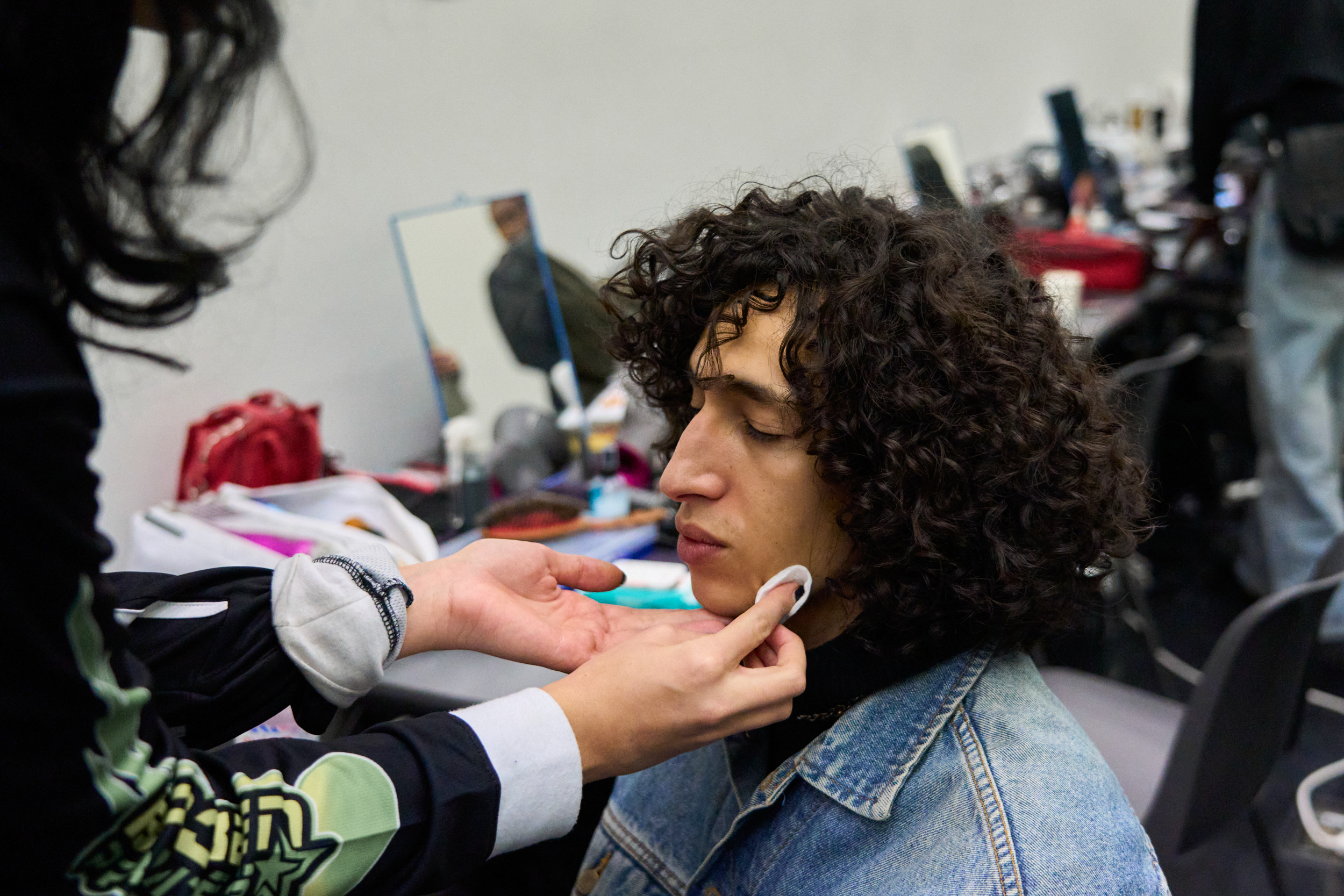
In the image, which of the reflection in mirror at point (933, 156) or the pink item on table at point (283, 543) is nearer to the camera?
the pink item on table at point (283, 543)

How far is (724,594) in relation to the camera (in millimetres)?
1101

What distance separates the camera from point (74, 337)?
609 millimetres

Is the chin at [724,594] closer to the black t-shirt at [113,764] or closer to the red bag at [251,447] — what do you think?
the black t-shirt at [113,764]

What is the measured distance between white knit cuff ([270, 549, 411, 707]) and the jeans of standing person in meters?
2.85

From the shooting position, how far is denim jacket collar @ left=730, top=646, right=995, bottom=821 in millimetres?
958

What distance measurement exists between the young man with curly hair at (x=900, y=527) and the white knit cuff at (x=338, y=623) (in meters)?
0.34

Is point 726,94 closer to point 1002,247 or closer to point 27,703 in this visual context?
point 1002,247

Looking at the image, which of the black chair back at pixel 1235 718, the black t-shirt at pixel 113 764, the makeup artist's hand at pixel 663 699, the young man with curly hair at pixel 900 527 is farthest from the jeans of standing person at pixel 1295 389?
the black t-shirt at pixel 113 764

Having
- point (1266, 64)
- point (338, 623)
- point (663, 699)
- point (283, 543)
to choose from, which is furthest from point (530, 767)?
point (1266, 64)

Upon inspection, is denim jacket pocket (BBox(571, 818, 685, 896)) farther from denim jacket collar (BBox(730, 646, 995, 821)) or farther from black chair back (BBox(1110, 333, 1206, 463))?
black chair back (BBox(1110, 333, 1206, 463))

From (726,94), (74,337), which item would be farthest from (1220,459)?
(74,337)

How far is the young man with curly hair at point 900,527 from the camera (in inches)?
36.6

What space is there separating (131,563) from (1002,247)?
1.45 meters

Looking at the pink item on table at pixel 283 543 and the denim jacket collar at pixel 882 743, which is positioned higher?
the pink item on table at pixel 283 543
